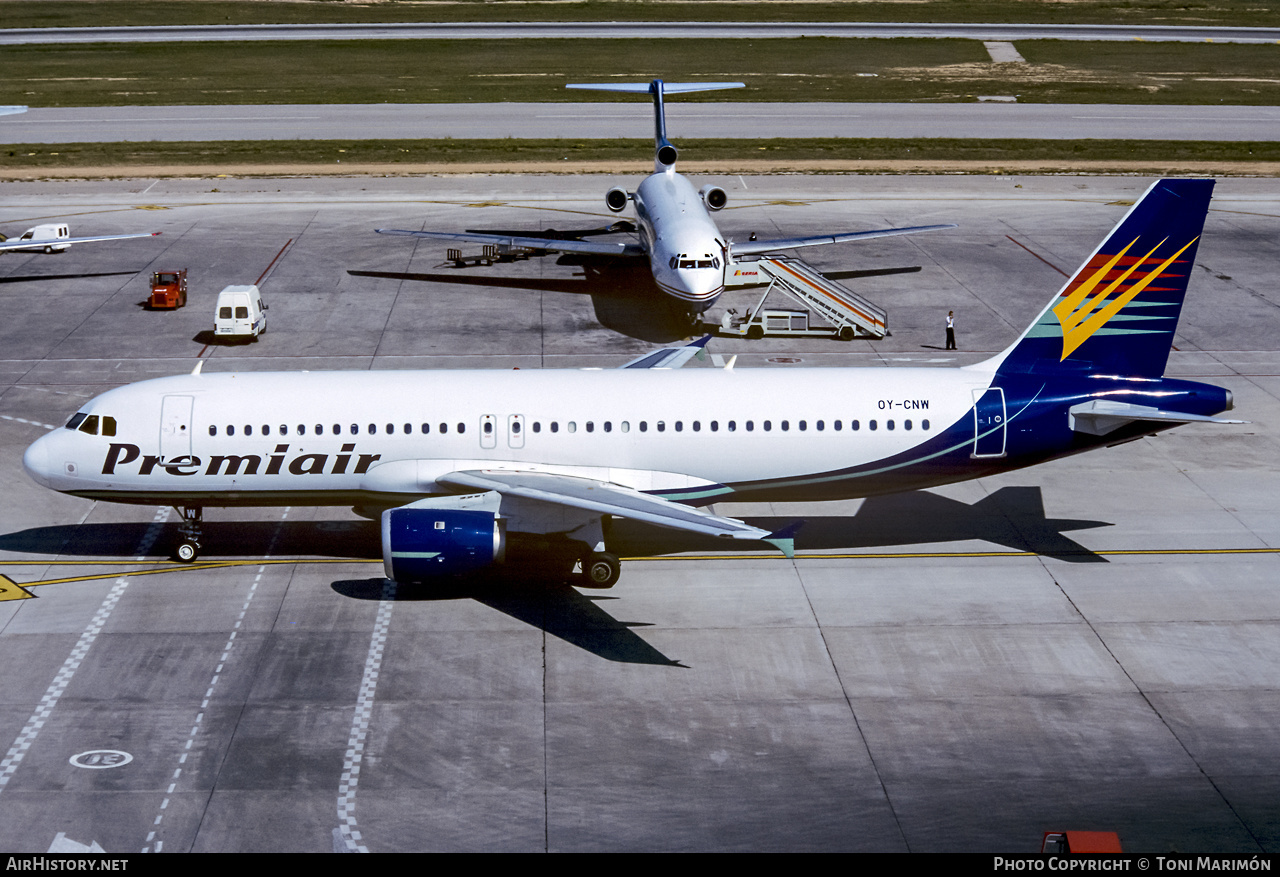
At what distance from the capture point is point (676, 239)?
48.9 m

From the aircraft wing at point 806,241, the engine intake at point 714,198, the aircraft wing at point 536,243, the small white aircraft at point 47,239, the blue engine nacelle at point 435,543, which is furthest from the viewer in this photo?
the small white aircraft at point 47,239

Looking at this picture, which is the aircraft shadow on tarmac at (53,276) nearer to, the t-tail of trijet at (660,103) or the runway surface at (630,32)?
the t-tail of trijet at (660,103)

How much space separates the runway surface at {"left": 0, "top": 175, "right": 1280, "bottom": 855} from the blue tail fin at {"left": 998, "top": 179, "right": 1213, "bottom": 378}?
15.6ft

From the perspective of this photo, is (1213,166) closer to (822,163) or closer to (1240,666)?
(822,163)

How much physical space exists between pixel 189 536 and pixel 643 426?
11.6 m

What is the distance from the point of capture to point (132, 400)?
29.9 metres

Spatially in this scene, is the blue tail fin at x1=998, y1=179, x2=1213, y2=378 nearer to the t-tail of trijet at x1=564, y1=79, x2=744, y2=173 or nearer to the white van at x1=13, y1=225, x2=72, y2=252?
the t-tail of trijet at x1=564, y1=79, x2=744, y2=173

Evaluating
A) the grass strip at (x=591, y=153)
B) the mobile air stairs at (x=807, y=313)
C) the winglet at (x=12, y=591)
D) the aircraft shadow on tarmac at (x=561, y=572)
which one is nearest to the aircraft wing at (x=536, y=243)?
the mobile air stairs at (x=807, y=313)

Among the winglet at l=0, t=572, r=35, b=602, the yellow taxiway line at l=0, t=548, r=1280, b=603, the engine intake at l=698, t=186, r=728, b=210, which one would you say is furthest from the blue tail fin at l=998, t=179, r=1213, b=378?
the engine intake at l=698, t=186, r=728, b=210

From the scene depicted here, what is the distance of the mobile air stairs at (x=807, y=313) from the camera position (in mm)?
49281

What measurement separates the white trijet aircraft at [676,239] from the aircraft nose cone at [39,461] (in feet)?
80.3

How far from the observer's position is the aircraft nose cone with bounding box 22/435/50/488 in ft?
97.8
